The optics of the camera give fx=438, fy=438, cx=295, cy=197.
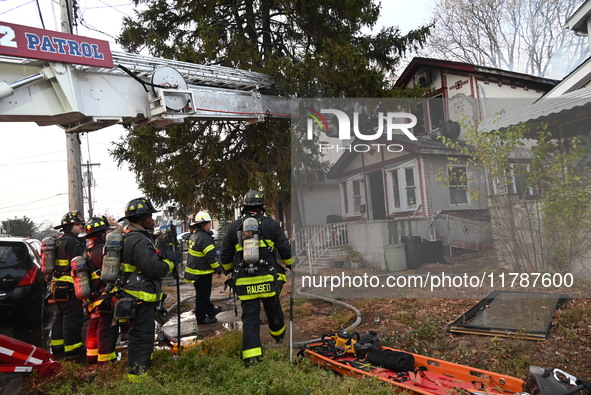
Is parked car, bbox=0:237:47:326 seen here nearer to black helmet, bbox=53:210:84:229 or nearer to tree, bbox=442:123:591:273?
black helmet, bbox=53:210:84:229

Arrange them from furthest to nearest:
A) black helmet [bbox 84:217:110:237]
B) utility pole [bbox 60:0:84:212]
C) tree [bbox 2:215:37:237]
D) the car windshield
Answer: tree [bbox 2:215:37:237] < utility pole [bbox 60:0:84:212] < the car windshield < black helmet [bbox 84:217:110:237]

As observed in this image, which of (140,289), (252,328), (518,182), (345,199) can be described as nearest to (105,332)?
(140,289)

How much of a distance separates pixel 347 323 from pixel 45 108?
4999 mm

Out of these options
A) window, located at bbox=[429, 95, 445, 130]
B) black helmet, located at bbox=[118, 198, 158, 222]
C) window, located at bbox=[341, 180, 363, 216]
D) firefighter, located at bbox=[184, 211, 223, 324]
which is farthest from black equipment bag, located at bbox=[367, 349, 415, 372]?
firefighter, located at bbox=[184, 211, 223, 324]

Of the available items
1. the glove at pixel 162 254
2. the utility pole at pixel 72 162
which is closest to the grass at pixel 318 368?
the glove at pixel 162 254

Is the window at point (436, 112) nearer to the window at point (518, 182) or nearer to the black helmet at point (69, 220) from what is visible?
the window at point (518, 182)

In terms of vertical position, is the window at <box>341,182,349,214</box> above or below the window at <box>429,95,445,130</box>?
below

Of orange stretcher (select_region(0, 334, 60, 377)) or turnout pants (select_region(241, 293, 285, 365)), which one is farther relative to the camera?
turnout pants (select_region(241, 293, 285, 365))

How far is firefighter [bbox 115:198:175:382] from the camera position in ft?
15.4

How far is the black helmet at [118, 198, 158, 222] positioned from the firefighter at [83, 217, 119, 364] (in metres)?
0.96

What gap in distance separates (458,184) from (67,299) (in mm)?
5471

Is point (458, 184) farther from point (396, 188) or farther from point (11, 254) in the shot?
point (11, 254)

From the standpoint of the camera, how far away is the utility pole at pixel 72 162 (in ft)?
31.4

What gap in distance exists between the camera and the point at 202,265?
752 cm
